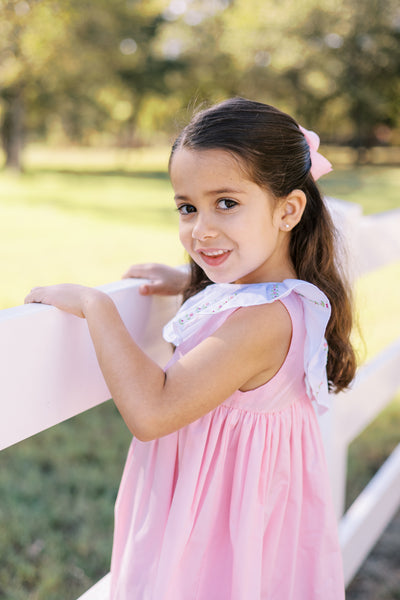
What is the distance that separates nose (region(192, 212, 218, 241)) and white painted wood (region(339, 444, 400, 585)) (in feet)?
4.33

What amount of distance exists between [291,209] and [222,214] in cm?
18

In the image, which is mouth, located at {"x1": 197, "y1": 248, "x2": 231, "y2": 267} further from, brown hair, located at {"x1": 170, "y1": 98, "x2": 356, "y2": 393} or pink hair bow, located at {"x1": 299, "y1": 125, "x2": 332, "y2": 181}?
pink hair bow, located at {"x1": 299, "y1": 125, "x2": 332, "y2": 181}

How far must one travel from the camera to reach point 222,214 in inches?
47.4

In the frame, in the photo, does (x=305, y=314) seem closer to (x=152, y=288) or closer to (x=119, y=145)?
(x=152, y=288)

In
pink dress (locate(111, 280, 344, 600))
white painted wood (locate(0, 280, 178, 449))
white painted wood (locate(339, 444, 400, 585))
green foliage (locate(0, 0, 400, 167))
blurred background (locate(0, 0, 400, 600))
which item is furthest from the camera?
green foliage (locate(0, 0, 400, 167))

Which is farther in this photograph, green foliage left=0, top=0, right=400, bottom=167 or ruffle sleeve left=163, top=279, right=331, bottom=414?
green foliage left=0, top=0, right=400, bottom=167

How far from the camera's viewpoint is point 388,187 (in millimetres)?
18094

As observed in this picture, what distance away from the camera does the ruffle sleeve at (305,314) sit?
1.21 meters

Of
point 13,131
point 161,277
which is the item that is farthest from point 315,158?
point 13,131

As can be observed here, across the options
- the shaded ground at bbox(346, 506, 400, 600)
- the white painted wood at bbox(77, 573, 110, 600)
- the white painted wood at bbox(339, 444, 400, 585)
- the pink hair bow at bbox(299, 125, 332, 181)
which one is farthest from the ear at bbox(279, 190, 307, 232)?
the shaded ground at bbox(346, 506, 400, 600)

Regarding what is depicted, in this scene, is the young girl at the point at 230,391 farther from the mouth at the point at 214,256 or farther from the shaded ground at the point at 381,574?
the shaded ground at the point at 381,574

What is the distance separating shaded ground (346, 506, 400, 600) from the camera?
2.21 meters

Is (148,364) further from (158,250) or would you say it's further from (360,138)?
(360,138)

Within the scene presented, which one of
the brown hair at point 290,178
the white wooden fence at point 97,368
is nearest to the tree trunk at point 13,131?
the white wooden fence at point 97,368
